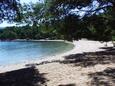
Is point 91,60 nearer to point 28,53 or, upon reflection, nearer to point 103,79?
point 103,79

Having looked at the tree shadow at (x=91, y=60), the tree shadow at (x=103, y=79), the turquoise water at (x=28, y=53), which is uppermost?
the tree shadow at (x=103, y=79)

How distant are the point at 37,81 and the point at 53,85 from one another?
1400mm

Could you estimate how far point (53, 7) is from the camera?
64.6 feet

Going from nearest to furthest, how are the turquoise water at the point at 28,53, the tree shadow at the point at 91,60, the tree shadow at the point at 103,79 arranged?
the tree shadow at the point at 103,79, the tree shadow at the point at 91,60, the turquoise water at the point at 28,53

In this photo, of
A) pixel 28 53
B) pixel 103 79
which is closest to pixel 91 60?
pixel 103 79

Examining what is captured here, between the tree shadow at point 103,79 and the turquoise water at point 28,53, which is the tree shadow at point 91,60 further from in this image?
the turquoise water at point 28,53

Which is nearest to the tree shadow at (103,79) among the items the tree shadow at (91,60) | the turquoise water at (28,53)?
the tree shadow at (91,60)

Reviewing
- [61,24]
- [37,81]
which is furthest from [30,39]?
[37,81]

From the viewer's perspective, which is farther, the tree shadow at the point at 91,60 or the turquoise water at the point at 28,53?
the turquoise water at the point at 28,53

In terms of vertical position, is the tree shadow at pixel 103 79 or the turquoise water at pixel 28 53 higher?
the tree shadow at pixel 103 79

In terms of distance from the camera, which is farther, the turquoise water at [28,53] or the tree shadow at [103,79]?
the turquoise water at [28,53]

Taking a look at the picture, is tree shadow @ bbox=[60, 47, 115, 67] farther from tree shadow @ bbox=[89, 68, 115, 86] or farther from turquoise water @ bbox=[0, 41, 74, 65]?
turquoise water @ bbox=[0, 41, 74, 65]

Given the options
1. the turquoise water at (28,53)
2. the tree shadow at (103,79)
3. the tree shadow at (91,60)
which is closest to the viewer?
the tree shadow at (103,79)

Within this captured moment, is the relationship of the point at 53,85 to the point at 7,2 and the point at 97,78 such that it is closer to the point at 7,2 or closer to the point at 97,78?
the point at 97,78
